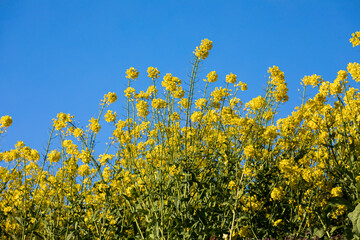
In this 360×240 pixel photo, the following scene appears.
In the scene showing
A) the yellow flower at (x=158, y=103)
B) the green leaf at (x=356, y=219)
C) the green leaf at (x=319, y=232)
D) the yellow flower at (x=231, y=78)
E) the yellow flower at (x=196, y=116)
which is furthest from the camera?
the yellow flower at (x=231, y=78)

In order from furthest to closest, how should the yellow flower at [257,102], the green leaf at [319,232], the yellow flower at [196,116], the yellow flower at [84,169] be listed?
the yellow flower at [257,102], the yellow flower at [84,169], the yellow flower at [196,116], the green leaf at [319,232]

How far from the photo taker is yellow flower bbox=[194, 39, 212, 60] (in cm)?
481

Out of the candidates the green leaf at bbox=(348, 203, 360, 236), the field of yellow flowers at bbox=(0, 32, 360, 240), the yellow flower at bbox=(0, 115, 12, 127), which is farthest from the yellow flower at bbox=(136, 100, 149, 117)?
the green leaf at bbox=(348, 203, 360, 236)

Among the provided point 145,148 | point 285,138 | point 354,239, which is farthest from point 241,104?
point 354,239

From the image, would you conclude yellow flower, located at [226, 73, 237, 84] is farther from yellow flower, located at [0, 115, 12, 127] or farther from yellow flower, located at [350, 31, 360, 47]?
yellow flower, located at [0, 115, 12, 127]

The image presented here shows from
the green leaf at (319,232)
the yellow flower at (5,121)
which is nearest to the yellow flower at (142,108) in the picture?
the yellow flower at (5,121)

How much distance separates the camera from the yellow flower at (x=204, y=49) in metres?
4.81

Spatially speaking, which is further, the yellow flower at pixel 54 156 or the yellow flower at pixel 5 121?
the yellow flower at pixel 5 121

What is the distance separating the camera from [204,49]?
190 inches

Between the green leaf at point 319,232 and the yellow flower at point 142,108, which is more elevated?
the yellow flower at point 142,108

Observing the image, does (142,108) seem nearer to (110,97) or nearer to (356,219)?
(110,97)

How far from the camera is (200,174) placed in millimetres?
4840

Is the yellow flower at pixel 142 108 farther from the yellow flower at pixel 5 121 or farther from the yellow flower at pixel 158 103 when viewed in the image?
the yellow flower at pixel 5 121

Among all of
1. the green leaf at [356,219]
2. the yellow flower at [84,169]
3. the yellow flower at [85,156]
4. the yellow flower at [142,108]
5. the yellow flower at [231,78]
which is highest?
the yellow flower at [231,78]
